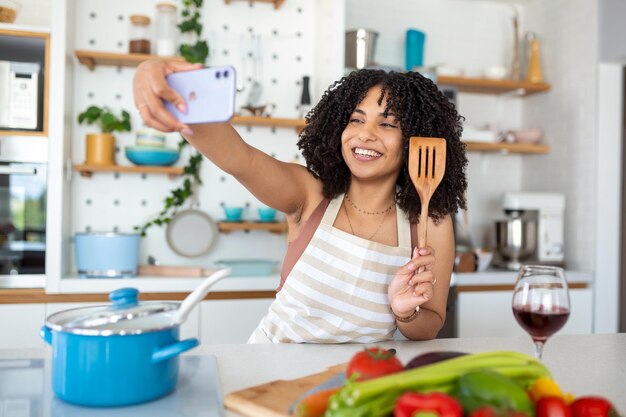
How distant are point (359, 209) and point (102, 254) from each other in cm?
157

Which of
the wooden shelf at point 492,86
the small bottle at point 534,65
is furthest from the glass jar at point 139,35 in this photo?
the small bottle at point 534,65

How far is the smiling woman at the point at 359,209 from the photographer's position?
1.40 m

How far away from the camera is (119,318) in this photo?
903 mm

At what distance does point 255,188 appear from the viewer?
1.43m

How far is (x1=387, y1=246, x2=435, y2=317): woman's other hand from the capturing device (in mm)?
1251

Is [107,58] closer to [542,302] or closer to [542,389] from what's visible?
[542,302]

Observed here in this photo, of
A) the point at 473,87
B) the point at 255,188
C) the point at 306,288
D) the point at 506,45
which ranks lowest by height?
the point at 306,288

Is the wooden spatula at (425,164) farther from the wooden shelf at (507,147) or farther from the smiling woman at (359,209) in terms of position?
the wooden shelf at (507,147)

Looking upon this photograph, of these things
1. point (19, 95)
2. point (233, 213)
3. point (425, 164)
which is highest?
point (19, 95)

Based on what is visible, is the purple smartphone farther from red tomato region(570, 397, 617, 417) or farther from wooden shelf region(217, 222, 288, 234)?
wooden shelf region(217, 222, 288, 234)

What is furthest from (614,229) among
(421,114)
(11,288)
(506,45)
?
(11,288)

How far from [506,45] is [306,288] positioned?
2976 mm

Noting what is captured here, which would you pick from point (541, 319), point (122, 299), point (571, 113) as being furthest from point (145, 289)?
point (571, 113)

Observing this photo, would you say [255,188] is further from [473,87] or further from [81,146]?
[473,87]
